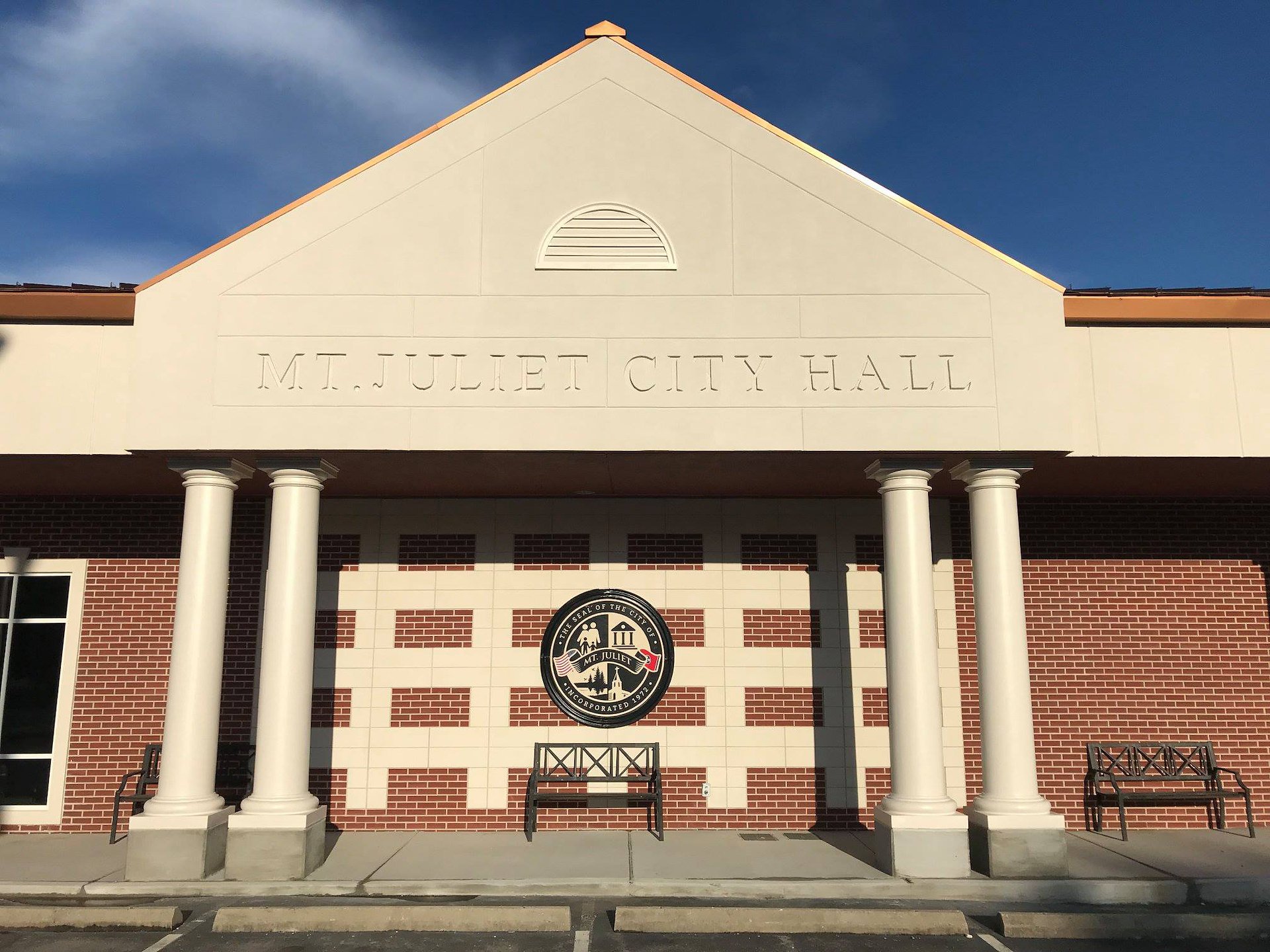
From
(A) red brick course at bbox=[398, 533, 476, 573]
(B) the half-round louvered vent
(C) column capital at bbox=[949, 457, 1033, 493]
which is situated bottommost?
(A) red brick course at bbox=[398, 533, 476, 573]

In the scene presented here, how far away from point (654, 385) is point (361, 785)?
5577 mm

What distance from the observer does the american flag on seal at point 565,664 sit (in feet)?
34.6

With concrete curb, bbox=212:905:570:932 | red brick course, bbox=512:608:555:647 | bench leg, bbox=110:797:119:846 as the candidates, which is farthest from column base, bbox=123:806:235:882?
red brick course, bbox=512:608:555:647

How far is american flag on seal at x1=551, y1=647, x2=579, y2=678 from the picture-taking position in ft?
34.6

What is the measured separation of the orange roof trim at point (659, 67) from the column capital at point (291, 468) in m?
1.93

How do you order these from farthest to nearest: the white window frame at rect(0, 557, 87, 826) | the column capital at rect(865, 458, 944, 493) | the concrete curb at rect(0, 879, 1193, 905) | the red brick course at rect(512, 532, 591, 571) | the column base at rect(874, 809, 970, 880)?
the red brick course at rect(512, 532, 591, 571) < the white window frame at rect(0, 557, 87, 826) < the column capital at rect(865, 458, 944, 493) < the column base at rect(874, 809, 970, 880) < the concrete curb at rect(0, 879, 1193, 905)

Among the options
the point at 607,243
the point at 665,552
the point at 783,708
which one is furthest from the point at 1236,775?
the point at 607,243

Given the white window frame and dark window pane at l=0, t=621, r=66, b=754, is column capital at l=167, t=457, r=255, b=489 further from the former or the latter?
dark window pane at l=0, t=621, r=66, b=754

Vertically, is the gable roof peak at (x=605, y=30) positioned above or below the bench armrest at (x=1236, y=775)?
above

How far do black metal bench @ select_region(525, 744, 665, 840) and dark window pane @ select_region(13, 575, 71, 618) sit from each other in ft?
18.6

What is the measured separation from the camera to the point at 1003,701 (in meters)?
8.40

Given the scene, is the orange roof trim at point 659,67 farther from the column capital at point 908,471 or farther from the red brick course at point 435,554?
the red brick course at point 435,554

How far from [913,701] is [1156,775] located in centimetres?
387

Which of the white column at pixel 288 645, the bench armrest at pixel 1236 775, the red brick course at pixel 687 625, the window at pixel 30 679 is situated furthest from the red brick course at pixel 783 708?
the window at pixel 30 679
